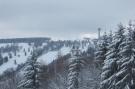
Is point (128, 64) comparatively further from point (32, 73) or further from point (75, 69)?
point (75, 69)

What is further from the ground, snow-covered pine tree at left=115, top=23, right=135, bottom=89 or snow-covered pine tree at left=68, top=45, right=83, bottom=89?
snow-covered pine tree at left=115, top=23, right=135, bottom=89

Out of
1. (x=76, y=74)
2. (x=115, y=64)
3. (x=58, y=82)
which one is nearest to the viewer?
(x=115, y=64)

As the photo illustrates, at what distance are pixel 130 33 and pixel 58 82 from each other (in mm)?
64507

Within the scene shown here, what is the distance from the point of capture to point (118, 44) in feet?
91.4

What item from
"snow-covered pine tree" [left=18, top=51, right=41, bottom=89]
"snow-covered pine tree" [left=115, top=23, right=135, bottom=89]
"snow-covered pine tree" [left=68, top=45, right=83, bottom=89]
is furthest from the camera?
"snow-covered pine tree" [left=68, top=45, right=83, bottom=89]

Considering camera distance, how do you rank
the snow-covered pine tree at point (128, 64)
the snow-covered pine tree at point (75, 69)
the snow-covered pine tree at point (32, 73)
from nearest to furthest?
the snow-covered pine tree at point (128, 64)
the snow-covered pine tree at point (32, 73)
the snow-covered pine tree at point (75, 69)

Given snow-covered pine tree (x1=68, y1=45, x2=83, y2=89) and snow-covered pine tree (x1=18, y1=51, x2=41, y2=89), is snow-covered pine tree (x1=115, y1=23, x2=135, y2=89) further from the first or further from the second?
snow-covered pine tree (x1=68, y1=45, x2=83, y2=89)

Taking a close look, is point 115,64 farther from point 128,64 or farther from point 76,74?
point 76,74

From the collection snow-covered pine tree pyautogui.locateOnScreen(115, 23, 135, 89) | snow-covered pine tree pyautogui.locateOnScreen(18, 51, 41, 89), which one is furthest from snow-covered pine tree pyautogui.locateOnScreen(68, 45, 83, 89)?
snow-covered pine tree pyautogui.locateOnScreen(115, 23, 135, 89)

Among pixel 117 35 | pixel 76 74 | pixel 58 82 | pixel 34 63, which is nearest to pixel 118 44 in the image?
pixel 117 35

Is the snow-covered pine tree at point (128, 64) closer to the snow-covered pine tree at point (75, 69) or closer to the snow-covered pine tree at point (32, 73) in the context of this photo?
the snow-covered pine tree at point (32, 73)

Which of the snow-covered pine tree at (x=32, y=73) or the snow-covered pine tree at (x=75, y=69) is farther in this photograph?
the snow-covered pine tree at (x=75, y=69)

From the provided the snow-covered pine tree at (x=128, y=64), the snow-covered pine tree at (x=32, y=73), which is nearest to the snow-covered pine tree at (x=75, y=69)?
the snow-covered pine tree at (x=32, y=73)

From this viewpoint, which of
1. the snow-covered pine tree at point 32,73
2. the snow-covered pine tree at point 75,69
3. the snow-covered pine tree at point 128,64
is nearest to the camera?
the snow-covered pine tree at point 128,64
